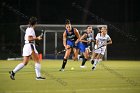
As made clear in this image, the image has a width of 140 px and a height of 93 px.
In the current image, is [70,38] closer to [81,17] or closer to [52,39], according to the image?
[52,39]

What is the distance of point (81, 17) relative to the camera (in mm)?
40938

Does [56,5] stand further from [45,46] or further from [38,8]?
[45,46]

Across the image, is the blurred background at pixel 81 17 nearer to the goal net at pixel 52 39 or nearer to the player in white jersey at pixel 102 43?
the goal net at pixel 52 39

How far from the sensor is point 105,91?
37.1 feet

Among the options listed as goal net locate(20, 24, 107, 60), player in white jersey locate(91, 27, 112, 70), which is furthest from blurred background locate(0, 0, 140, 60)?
player in white jersey locate(91, 27, 112, 70)

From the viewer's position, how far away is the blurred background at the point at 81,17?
34.6 meters

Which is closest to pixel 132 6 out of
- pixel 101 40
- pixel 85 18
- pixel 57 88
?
pixel 85 18

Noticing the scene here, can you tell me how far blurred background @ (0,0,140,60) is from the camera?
113 feet

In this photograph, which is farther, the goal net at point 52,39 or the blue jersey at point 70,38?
the goal net at point 52,39

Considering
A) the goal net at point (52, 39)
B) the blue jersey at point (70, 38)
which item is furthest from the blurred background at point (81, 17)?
the blue jersey at point (70, 38)

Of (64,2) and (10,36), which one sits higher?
(64,2)

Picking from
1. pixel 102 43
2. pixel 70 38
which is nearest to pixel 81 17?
pixel 102 43

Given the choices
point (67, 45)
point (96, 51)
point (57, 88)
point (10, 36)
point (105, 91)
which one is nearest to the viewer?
point (105, 91)

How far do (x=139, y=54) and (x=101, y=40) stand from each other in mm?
15300
